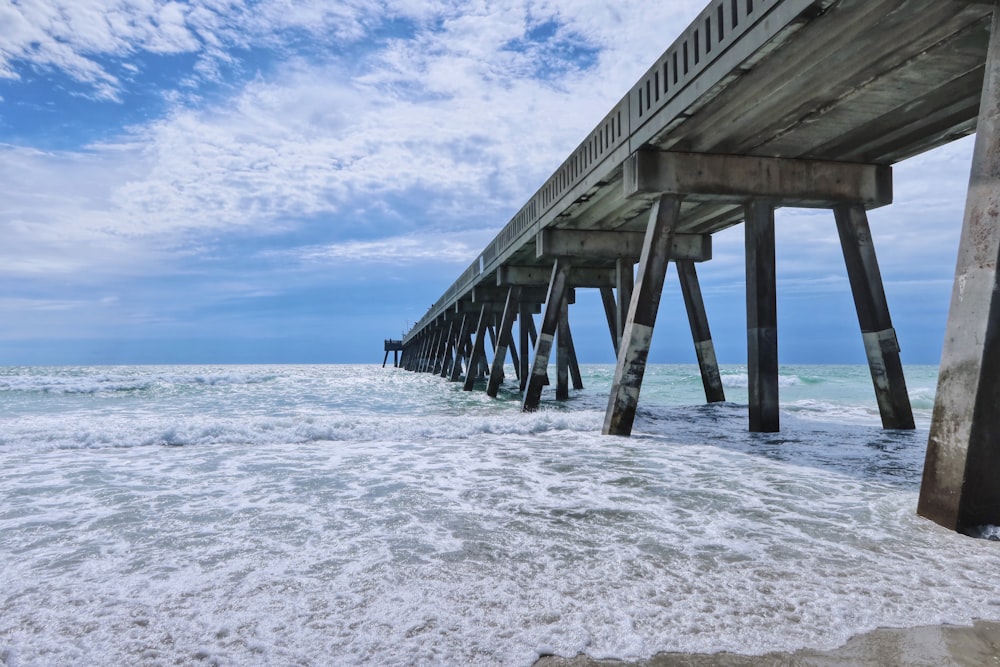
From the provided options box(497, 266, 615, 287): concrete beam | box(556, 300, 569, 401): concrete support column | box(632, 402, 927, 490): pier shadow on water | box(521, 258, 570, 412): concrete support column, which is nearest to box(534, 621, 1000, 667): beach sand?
box(632, 402, 927, 490): pier shadow on water

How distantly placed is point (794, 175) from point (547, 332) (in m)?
6.80

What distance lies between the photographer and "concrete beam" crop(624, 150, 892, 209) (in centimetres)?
931

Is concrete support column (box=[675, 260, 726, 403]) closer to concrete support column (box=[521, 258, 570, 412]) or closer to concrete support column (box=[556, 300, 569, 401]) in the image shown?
concrete support column (box=[521, 258, 570, 412])

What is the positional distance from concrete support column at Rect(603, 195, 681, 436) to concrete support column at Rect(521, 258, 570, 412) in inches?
216

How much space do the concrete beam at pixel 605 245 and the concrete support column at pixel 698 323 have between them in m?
0.39

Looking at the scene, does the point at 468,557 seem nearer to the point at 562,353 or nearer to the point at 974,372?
the point at 974,372

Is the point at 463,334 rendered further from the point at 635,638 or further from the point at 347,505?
the point at 635,638

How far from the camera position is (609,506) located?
15.6 feet

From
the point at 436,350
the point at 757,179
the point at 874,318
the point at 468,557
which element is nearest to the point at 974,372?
the point at 468,557

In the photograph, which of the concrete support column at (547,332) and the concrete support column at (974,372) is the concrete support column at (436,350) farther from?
the concrete support column at (974,372)

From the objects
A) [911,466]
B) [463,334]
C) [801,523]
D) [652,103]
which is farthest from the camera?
[463,334]

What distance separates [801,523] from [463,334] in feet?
81.8

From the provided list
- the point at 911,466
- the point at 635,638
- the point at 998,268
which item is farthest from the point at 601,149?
the point at 635,638

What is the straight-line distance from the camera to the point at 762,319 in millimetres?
9414
